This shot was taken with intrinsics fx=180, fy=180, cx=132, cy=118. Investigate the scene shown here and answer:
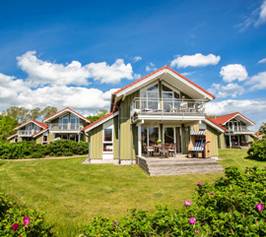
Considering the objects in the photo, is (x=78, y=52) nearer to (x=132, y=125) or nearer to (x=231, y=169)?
(x=132, y=125)

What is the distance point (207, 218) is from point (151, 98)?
1185 centimetres

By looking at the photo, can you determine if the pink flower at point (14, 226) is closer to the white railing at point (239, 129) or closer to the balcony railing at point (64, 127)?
the balcony railing at point (64, 127)

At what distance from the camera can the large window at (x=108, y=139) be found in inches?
576

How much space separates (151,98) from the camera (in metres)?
14.2

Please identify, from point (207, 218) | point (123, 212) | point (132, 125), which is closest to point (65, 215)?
point (123, 212)

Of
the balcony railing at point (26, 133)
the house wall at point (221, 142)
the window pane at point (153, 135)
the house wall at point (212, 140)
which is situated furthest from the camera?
the balcony railing at point (26, 133)

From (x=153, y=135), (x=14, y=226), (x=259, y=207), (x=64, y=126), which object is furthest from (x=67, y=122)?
(x=259, y=207)

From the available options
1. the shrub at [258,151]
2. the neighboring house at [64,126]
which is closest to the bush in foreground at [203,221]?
the shrub at [258,151]

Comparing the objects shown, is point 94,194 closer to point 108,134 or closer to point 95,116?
point 108,134

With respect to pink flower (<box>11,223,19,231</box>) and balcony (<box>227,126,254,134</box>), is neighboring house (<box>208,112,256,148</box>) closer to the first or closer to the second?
balcony (<box>227,126,254,134</box>)

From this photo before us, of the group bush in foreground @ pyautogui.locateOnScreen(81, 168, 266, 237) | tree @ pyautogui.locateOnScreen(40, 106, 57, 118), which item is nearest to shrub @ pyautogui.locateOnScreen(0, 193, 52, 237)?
bush in foreground @ pyautogui.locateOnScreen(81, 168, 266, 237)

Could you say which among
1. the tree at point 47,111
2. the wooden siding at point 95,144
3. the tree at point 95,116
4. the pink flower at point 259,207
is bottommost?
the pink flower at point 259,207

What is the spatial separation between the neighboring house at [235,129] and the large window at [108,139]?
26.5m

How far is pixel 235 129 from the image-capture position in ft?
116
